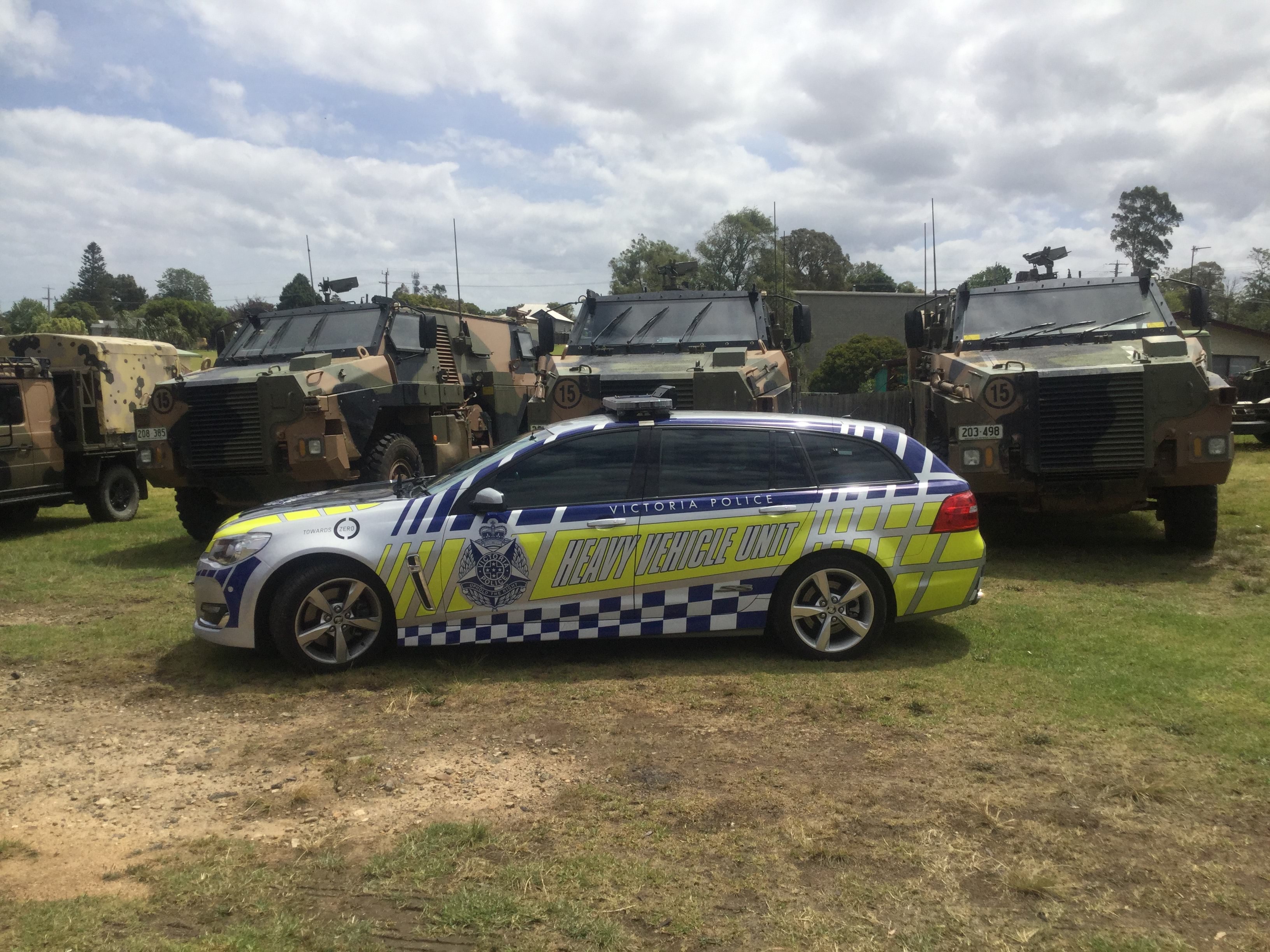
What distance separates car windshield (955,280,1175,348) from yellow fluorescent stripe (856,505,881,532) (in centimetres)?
458

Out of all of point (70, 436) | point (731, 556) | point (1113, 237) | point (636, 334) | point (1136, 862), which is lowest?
point (1136, 862)

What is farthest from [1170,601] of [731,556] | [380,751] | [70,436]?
[70,436]

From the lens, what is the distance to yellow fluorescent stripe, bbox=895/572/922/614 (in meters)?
5.73

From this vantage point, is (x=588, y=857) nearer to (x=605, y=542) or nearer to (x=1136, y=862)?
(x=1136, y=862)

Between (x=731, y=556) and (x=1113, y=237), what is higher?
(x=1113, y=237)

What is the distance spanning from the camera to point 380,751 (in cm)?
446

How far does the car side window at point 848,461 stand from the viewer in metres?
5.82

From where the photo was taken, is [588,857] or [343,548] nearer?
[588,857]

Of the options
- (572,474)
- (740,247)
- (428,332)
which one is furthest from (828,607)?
(740,247)

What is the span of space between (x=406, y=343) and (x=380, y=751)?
7.42 meters

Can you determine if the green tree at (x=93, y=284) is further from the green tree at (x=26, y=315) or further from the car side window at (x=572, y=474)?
the car side window at (x=572, y=474)

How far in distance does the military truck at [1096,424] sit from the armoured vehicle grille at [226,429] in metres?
6.09

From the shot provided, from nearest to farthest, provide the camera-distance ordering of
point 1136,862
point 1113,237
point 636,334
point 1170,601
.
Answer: point 1136,862 → point 1170,601 → point 636,334 → point 1113,237

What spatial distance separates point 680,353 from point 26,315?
57492 millimetres
